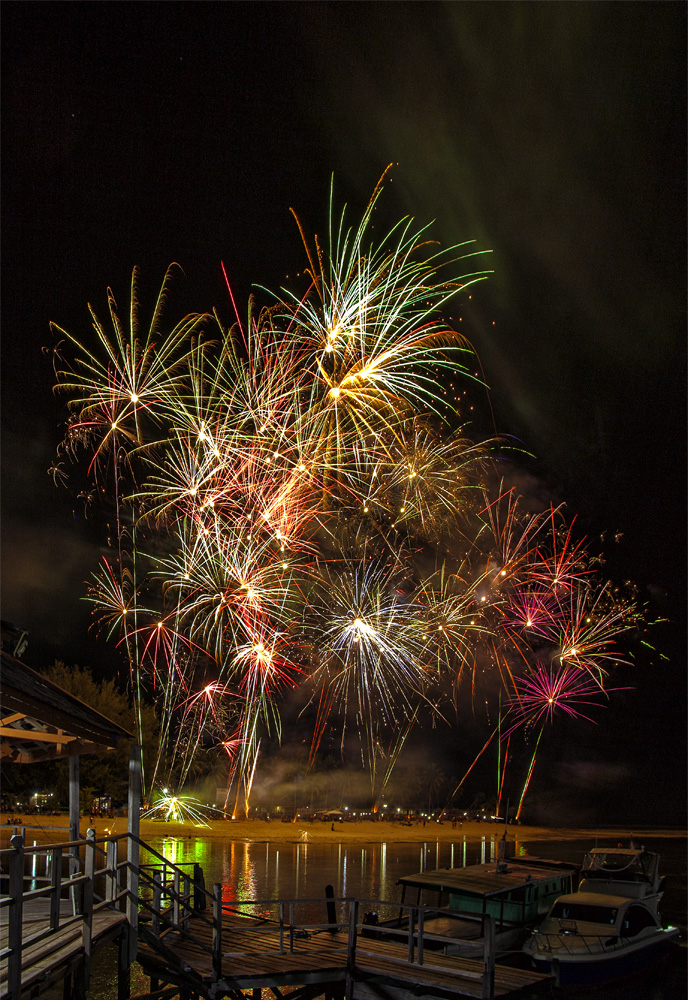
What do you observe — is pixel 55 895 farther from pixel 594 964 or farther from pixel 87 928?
pixel 594 964

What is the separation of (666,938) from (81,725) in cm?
1986

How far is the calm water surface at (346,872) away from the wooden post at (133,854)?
461 centimetres

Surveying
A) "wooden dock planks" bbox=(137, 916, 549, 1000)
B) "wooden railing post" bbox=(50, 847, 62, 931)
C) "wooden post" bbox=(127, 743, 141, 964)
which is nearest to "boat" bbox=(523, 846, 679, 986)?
"wooden dock planks" bbox=(137, 916, 549, 1000)

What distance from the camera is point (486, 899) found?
19.1m

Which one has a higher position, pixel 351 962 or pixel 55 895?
pixel 55 895

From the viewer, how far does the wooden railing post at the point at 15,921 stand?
8391 mm

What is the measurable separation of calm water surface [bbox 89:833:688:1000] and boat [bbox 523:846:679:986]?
0.67 metres

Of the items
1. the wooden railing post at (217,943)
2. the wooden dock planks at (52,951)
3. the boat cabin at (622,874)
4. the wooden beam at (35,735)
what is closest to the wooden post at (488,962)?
the wooden railing post at (217,943)

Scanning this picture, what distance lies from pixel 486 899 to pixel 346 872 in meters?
37.5

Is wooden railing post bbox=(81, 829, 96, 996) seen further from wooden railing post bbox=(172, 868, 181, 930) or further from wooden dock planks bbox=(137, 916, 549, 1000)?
wooden railing post bbox=(172, 868, 181, 930)

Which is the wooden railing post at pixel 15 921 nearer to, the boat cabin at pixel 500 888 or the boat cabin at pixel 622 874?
the boat cabin at pixel 500 888

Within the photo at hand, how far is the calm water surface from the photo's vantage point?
24.0 meters

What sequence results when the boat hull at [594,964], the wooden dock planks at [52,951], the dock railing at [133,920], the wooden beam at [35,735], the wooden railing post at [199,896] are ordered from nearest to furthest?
the wooden dock planks at [52,951] → the dock railing at [133,920] → the wooden beam at [35,735] → the wooden railing post at [199,896] → the boat hull at [594,964]

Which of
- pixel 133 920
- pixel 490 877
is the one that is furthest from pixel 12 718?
pixel 490 877
